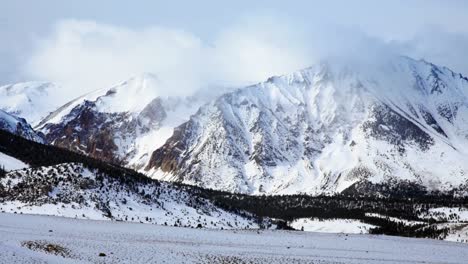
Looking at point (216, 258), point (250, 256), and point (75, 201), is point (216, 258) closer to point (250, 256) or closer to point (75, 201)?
point (250, 256)

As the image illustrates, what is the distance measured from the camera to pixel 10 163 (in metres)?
189

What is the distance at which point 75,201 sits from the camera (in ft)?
387

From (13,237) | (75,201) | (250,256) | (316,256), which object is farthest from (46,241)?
(75,201)

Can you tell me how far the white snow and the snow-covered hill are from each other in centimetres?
5410

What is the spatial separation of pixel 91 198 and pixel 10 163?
260ft

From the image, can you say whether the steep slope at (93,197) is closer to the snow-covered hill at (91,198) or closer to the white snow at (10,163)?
the snow-covered hill at (91,198)

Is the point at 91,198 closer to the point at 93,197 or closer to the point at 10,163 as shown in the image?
the point at 93,197

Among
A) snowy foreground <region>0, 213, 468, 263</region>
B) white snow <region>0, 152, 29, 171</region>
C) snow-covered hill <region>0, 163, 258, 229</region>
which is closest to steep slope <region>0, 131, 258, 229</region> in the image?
snow-covered hill <region>0, 163, 258, 229</region>

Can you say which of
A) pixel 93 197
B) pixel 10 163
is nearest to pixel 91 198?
pixel 93 197

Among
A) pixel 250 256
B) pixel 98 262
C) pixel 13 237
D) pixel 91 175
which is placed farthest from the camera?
pixel 91 175

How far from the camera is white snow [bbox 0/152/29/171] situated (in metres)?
184

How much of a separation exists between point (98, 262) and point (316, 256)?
102 ft

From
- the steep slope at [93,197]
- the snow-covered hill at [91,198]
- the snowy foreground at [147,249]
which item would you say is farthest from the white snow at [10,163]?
the snowy foreground at [147,249]

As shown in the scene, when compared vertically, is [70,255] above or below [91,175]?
below
